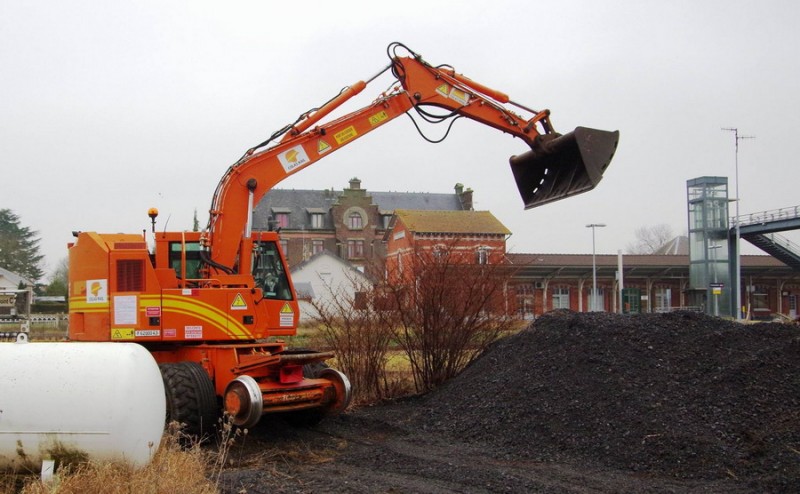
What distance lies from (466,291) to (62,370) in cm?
825

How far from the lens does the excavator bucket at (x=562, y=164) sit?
37.2ft

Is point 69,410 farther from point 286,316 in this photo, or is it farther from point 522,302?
point 522,302

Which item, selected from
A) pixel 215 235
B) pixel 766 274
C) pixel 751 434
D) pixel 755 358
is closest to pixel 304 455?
pixel 215 235

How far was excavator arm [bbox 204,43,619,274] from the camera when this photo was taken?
10547 millimetres

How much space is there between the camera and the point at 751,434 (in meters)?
8.58

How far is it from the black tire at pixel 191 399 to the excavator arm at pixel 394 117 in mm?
1565

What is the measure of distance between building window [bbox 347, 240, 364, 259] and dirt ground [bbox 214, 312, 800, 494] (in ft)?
186

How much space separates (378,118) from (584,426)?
5.49 meters

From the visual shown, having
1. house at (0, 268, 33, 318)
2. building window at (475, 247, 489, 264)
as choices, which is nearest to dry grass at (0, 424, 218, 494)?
building window at (475, 247, 489, 264)

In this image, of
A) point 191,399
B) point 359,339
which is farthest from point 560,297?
point 191,399

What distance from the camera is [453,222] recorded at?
57.8 m

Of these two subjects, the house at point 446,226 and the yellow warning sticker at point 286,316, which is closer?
the yellow warning sticker at point 286,316

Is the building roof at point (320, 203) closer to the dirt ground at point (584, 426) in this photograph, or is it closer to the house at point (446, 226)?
the house at point (446, 226)

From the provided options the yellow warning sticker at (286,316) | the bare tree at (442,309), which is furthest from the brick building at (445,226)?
the yellow warning sticker at (286,316)
